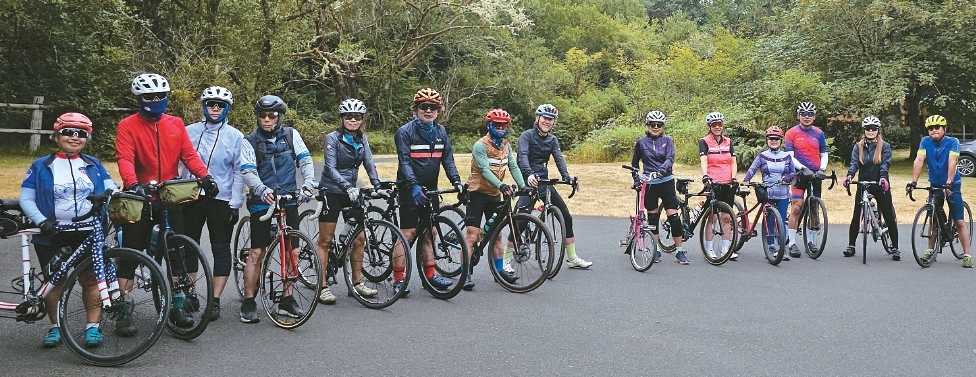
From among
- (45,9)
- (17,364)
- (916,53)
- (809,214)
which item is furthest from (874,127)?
(45,9)

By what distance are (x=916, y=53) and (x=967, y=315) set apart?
69.9 feet

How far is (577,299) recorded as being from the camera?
24.1 feet

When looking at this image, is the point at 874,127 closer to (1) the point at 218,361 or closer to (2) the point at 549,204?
(2) the point at 549,204

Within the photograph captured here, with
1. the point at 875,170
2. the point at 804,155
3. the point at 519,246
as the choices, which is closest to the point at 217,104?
the point at 519,246

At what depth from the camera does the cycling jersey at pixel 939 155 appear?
9.53 meters

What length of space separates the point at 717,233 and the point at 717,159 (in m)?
0.90

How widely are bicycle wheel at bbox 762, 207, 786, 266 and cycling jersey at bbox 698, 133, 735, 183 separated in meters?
0.62

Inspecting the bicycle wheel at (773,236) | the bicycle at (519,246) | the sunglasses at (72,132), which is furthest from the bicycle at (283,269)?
the bicycle wheel at (773,236)

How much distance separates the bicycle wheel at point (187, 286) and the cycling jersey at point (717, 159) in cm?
598

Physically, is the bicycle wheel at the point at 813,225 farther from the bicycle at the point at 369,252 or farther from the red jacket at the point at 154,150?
the red jacket at the point at 154,150

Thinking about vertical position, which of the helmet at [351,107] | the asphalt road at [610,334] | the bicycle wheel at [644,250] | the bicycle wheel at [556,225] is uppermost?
the helmet at [351,107]

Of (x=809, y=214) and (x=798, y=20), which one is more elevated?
(x=798, y=20)

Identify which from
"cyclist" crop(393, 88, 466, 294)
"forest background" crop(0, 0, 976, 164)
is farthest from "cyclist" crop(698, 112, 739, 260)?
"forest background" crop(0, 0, 976, 164)

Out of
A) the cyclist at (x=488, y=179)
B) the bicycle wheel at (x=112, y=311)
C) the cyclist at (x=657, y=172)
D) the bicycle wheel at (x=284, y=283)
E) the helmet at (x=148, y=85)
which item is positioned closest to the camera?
the bicycle wheel at (x=112, y=311)
